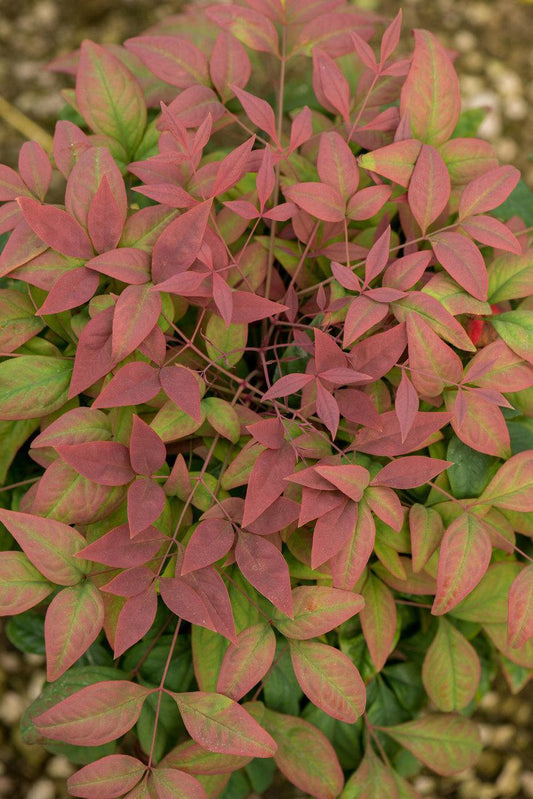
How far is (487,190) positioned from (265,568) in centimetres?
46

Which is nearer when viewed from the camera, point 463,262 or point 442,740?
point 463,262

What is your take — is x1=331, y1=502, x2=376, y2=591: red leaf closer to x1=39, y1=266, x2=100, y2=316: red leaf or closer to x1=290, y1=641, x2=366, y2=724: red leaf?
x1=290, y1=641, x2=366, y2=724: red leaf

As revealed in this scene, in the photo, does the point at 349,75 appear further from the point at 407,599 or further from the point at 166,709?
the point at 166,709

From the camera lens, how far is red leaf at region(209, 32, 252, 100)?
0.85 meters

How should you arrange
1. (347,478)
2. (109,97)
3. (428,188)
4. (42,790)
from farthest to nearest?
1. (42,790)
2. (109,97)
3. (428,188)
4. (347,478)

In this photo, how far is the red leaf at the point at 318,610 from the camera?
717mm

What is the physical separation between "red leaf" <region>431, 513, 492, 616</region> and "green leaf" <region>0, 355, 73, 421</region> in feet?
1.38

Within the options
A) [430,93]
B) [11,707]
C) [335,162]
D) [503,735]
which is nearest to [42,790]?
[11,707]

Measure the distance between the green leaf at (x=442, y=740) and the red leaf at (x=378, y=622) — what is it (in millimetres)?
179

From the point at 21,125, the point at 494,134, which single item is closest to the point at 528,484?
the point at 494,134

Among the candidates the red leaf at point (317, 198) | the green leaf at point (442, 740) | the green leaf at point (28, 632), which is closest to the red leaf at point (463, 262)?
the red leaf at point (317, 198)

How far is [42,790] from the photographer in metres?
1.28

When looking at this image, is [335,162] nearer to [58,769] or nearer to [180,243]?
[180,243]

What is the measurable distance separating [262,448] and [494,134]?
1.19m
